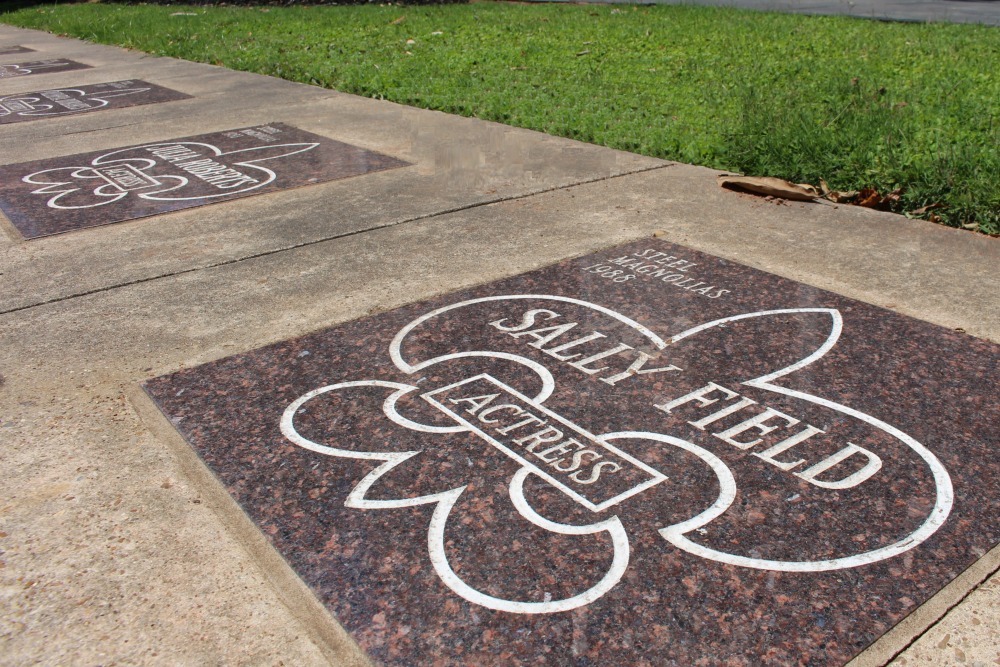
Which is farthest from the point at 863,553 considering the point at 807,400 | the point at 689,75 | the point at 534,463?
the point at 689,75

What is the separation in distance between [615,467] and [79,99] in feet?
27.7

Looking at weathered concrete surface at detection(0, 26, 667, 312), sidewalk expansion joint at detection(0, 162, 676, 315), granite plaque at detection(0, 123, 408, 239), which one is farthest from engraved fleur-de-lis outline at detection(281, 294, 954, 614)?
granite plaque at detection(0, 123, 408, 239)

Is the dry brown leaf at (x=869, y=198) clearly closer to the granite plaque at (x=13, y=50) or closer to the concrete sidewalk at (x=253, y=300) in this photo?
the concrete sidewalk at (x=253, y=300)

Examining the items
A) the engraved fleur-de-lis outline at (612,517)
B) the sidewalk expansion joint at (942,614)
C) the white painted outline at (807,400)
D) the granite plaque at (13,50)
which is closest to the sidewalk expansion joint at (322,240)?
the white painted outline at (807,400)

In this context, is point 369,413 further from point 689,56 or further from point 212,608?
point 689,56

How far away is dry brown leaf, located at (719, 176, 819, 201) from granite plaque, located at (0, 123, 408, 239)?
2201 millimetres

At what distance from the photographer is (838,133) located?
19.3 feet

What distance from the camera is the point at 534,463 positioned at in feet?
8.88

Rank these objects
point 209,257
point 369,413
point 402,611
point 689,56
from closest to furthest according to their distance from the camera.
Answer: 1. point 402,611
2. point 369,413
3. point 209,257
4. point 689,56

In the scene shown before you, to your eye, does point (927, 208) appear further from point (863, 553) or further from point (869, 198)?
point (863, 553)

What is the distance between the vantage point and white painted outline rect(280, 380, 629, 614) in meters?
2.18

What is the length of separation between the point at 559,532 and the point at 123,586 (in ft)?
3.62

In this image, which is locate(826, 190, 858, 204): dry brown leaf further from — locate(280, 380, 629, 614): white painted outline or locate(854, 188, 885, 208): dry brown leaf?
locate(280, 380, 629, 614): white painted outline

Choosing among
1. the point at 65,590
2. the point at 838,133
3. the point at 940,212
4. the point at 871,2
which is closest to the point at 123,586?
the point at 65,590
